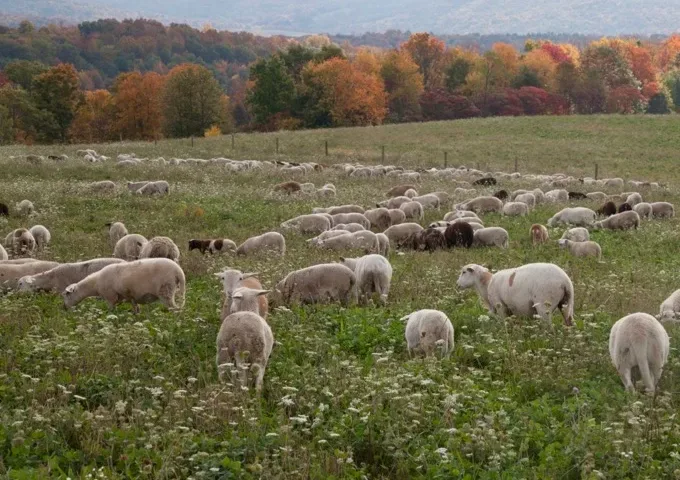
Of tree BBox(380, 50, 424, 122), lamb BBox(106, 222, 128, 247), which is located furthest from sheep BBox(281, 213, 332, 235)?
tree BBox(380, 50, 424, 122)

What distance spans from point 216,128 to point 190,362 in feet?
252

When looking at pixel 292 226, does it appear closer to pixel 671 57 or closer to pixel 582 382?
pixel 582 382

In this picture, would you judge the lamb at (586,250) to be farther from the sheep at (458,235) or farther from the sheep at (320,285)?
the sheep at (320,285)

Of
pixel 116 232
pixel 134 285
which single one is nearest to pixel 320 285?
pixel 134 285

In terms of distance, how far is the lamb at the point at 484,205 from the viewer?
85.3ft

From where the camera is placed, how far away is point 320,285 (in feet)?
43.1

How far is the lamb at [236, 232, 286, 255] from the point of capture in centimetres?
1841

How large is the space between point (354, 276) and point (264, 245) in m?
5.54

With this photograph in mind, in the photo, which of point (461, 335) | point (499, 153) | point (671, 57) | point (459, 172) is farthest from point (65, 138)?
point (671, 57)

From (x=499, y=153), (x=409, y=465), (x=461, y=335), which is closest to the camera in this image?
(x=409, y=465)

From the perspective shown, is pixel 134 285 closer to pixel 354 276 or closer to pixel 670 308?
pixel 354 276

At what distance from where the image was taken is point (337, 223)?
22609 millimetres

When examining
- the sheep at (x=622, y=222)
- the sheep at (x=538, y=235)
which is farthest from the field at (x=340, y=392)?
the sheep at (x=622, y=222)

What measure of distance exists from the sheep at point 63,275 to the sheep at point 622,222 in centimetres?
1466
